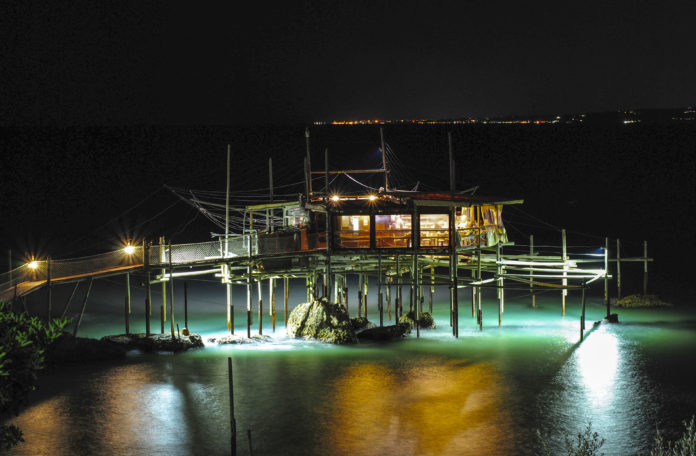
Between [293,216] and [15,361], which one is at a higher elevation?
[293,216]

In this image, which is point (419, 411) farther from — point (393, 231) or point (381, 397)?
point (393, 231)

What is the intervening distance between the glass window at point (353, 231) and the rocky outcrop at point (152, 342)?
7815 mm

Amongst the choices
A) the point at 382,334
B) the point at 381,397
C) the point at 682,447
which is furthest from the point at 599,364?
the point at 682,447

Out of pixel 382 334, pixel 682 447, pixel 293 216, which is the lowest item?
pixel 682 447

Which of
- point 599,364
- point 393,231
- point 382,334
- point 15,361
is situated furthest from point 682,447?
point 393,231

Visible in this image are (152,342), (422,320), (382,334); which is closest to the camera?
(152,342)

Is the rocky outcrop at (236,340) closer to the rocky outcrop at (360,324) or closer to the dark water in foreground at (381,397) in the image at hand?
the dark water in foreground at (381,397)

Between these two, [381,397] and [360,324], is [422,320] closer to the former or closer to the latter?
[360,324]

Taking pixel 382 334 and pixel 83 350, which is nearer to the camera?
pixel 83 350

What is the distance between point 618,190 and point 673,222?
13143mm

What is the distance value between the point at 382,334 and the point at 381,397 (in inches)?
376

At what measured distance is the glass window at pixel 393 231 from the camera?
1289 inches

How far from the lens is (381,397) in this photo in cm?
2297

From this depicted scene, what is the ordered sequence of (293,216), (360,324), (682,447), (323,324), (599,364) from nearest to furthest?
1. (682,447)
2. (599,364)
3. (323,324)
4. (360,324)
5. (293,216)
